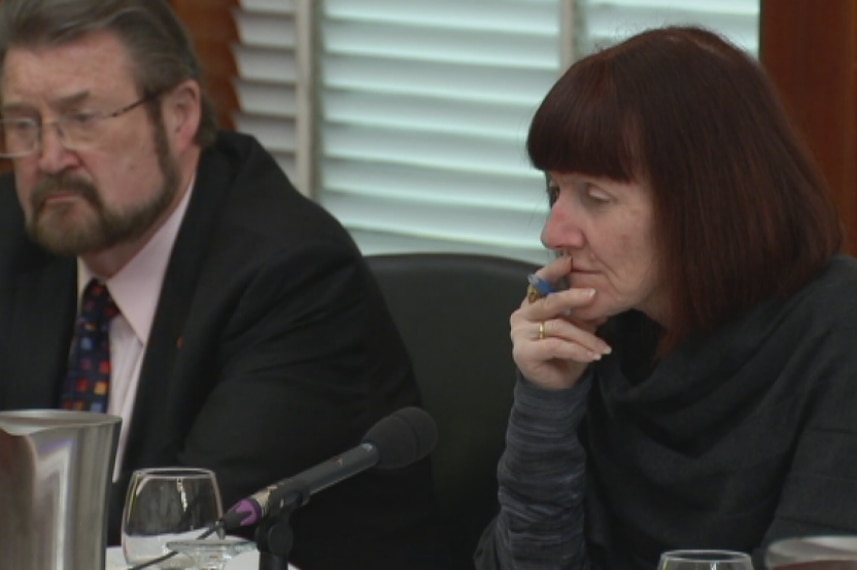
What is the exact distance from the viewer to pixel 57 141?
286 cm

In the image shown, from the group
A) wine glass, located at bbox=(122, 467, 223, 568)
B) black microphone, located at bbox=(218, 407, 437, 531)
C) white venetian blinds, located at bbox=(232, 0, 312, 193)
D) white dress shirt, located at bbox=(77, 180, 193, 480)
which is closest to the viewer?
black microphone, located at bbox=(218, 407, 437, 531)

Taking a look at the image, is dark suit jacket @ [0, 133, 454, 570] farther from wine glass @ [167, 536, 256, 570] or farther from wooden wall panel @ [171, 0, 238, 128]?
wooden wall panel @ [171, 0, 238, 128]

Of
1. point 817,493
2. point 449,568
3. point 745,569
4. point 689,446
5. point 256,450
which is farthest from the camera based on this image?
point 449,568

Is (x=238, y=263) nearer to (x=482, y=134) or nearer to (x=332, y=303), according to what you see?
(x=332, y=303)

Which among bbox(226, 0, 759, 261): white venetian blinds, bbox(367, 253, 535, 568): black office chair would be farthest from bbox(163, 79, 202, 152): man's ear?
bbox(226, 0, 759, 261): white venetian blinds

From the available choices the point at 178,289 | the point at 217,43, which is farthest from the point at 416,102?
the point at 178,289

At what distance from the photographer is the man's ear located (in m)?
2.98

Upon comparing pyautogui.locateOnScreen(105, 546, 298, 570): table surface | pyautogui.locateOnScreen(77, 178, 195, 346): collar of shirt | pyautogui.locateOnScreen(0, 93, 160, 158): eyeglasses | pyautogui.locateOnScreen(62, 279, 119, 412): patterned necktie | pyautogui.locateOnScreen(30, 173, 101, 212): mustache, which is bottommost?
pyautogui.locateOnScreen(105, 546, 298, 570): table surface

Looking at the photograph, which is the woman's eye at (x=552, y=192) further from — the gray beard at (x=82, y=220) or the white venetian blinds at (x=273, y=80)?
the white venetian blinds at (x=273, y=80)

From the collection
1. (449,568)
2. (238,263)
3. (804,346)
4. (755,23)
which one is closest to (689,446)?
(804,346)

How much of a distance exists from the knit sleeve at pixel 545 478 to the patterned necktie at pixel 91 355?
840mm

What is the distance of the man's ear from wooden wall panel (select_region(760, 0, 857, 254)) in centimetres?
97

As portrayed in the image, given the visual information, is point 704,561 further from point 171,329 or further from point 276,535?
point 171,329

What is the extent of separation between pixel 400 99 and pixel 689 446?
5.52 ft
